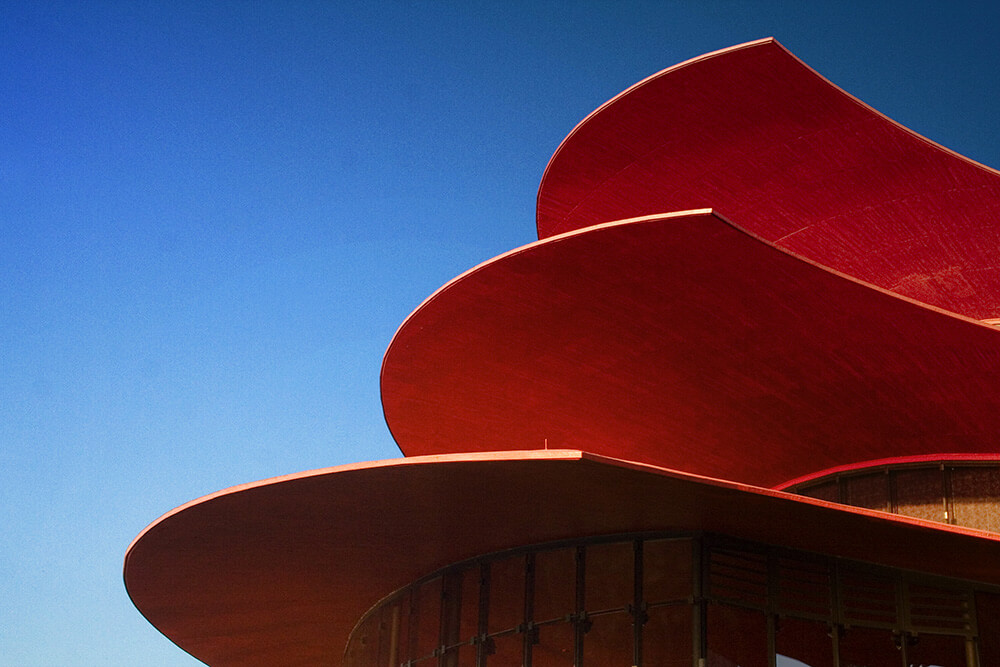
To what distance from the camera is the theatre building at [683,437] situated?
11.0 meters

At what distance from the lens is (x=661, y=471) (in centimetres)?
914

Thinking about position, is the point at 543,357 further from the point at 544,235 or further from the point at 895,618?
the point at 895,618

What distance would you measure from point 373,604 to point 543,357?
15.7ft

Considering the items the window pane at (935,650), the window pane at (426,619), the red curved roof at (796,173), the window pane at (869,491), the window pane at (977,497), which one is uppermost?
the red curved roof at (796,173)

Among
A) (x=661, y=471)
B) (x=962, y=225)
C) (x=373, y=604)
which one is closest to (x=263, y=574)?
(x=373, y=604)

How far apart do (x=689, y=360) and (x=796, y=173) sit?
3684 mm

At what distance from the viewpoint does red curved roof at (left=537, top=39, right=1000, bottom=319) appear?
47.2ft

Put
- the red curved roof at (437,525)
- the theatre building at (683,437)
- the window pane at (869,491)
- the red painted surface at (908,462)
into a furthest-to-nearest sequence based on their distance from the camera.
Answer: the window pane at (869,491)
the red painted surface at (908,462)
the theatre building at (683,437)
the red curved roof at (437,525)

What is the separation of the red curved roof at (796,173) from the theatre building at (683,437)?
1.7 inches

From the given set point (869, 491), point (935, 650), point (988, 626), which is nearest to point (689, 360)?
point (869, 491)

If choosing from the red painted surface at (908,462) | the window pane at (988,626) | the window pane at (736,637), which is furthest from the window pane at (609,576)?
the red painted surface at (908,462)

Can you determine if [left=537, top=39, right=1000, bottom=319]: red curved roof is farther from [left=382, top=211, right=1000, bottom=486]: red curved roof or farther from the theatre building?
[left=382, top=211, right=1000, bottom=486]: red curved roof

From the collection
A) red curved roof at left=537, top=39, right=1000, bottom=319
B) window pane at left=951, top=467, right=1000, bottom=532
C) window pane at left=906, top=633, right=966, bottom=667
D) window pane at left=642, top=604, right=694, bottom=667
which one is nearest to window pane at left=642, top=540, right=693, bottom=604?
window pane at left=642, top=604, right=694, bottom=667

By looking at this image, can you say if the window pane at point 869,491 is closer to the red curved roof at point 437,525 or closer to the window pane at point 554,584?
the red curved roof at point 437,525
